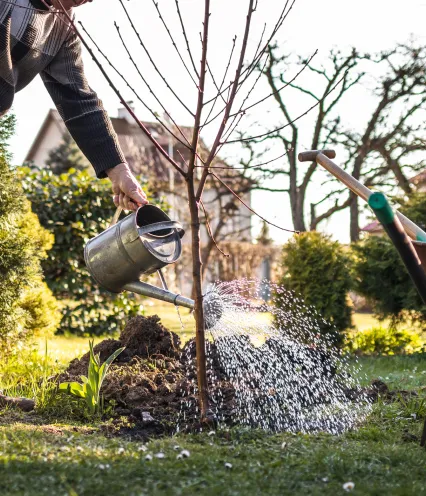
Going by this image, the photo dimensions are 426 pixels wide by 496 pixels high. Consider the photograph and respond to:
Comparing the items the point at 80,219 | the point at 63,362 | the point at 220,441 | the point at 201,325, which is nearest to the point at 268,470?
the point at 220,441

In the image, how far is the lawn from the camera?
196 cm

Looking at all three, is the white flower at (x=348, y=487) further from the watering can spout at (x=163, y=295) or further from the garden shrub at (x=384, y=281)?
the garden shrub at (x=384, y=281)

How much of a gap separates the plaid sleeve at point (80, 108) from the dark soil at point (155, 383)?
1166 mm

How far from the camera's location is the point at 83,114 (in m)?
3.46

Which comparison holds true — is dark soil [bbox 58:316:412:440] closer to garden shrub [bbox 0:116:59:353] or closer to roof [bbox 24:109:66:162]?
garden shrub [bbox 0:116:59:353]

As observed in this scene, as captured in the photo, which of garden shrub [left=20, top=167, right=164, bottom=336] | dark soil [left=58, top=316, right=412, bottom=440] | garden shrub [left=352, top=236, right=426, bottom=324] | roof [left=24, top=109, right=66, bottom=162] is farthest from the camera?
roof [left=24, top=109, right=66, bottom=162]

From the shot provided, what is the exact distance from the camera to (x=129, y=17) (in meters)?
2.75

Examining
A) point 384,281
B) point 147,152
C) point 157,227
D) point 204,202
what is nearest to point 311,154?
point 157,227

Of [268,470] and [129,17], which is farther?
[129,17]

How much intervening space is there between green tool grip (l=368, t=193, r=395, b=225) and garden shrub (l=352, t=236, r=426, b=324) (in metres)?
5.13

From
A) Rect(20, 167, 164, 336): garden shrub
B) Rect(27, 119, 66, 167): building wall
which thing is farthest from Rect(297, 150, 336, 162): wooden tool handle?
Rect(27, 119, 66, 167): building wall

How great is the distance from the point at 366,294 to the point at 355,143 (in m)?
4.47

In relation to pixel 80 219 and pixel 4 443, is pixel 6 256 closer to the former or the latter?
pixel 4 443

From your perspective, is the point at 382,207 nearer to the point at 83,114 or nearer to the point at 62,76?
the point at 83,114
